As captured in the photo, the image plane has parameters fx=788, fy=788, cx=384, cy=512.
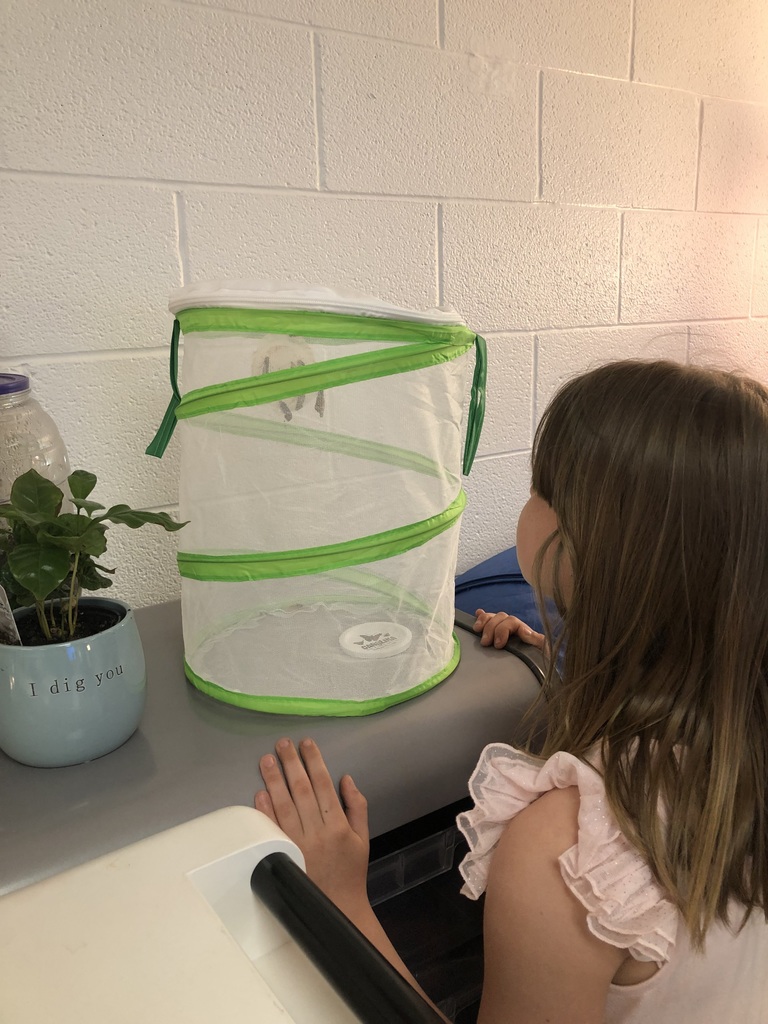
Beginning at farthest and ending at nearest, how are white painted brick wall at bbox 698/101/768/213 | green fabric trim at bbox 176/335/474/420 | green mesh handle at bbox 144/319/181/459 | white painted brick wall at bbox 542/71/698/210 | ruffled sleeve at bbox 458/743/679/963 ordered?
1. white painted brick wall at bbox 698/101/768/213
2. white painted brick wall at bbox 542/71/698/210
3. green mesh handle at bbox 144/319/181/459
4. green fabric trim at bbox 176/335/474/420
5. ruffled sleeve at bbox 458/743/679/963

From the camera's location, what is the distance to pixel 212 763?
2.06 ft

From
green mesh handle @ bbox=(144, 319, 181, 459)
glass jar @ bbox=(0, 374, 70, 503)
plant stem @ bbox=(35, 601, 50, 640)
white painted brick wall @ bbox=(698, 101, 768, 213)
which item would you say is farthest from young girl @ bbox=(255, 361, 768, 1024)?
white painted brick wall @ bbox=(698, 101, 768, 213)

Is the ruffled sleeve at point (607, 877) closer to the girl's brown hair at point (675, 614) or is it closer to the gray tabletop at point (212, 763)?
the girl's brown hair at point (675, 614)

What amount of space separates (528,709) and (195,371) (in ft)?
1.48

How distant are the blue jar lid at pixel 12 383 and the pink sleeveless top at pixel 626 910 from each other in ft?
1.89

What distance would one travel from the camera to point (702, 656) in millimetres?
636

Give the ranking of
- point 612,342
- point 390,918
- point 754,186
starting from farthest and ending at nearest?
point 754,186, point 612,342, point 390,918

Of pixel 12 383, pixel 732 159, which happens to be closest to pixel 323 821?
pixel 12 383

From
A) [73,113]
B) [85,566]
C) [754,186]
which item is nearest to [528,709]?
[85,566]

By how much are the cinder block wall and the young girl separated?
1.75ft

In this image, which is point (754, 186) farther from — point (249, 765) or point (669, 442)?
point (249, 765)

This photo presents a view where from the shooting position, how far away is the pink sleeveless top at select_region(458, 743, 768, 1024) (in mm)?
550

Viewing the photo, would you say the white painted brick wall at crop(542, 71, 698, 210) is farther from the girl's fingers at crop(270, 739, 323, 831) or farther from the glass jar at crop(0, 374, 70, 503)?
the girl's fingers at crop(270, 739, 323, 831)

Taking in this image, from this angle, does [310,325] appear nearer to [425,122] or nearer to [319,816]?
[319,816]
